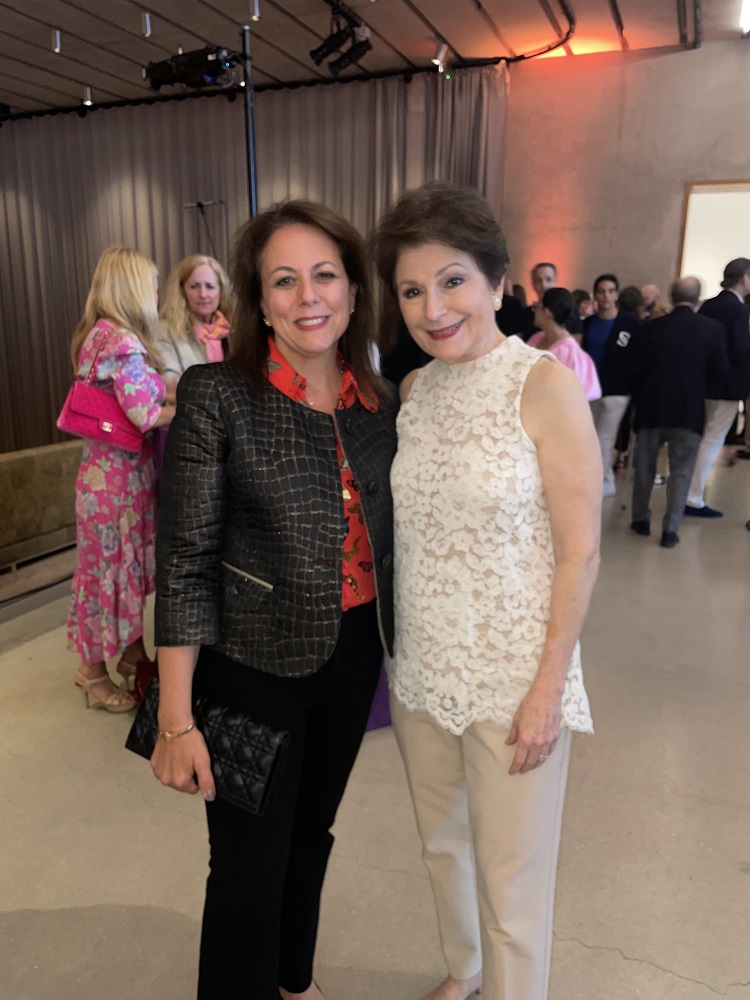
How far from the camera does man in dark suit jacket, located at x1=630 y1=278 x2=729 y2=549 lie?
5.16 metres

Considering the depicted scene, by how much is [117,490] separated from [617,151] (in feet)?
23.2

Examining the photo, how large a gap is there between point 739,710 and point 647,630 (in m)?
0.78

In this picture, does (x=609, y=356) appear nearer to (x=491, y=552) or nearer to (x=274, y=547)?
(x=491, y=552)

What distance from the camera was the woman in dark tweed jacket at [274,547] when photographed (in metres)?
1.21

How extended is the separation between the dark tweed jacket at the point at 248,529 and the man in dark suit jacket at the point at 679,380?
438 cm

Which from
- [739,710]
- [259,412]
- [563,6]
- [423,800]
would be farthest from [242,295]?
[563,6]

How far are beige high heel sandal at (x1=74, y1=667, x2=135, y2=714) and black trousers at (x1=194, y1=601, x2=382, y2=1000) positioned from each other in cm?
168

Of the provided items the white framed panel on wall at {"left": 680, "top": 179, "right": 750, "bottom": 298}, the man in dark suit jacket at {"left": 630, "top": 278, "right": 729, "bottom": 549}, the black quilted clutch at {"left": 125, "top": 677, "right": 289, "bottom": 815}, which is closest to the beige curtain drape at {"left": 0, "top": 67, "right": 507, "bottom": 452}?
the white framed panel on wall at {"left": 680, "top": 179, "right": 750, "bottom": 298}

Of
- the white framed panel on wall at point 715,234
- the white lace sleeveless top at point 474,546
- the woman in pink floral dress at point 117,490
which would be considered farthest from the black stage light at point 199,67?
the white framed panel on wall at point 715,234

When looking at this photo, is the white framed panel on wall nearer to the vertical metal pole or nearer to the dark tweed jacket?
the vertical metal pole

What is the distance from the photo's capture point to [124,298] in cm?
269

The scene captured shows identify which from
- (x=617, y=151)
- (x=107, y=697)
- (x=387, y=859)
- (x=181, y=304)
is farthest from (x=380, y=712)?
(x=617, y=151)

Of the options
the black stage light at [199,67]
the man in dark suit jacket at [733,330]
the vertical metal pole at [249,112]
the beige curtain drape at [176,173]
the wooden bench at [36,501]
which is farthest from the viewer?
the beige curtain drape at [176,173]

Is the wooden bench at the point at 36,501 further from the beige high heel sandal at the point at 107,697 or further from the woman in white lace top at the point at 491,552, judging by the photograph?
the woman in white lace top at the point at 491,552
